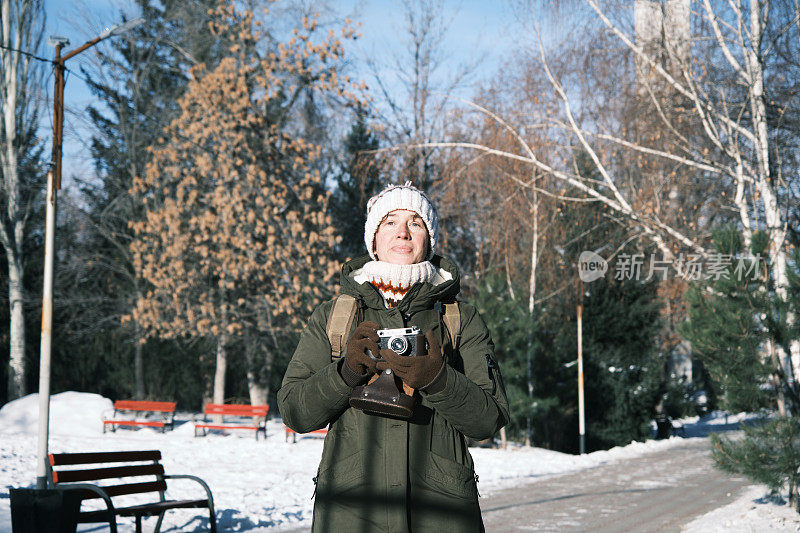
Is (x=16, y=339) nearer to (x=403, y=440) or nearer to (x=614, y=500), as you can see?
(x=614, y=500)

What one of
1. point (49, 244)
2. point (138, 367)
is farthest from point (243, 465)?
point (138, 367)

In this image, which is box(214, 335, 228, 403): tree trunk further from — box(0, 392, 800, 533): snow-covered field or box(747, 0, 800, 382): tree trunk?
box(747, 0, 800, 382): tree trunk

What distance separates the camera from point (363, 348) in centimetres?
236

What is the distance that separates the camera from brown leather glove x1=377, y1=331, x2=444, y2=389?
7.65 ft

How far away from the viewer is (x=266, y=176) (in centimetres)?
2119

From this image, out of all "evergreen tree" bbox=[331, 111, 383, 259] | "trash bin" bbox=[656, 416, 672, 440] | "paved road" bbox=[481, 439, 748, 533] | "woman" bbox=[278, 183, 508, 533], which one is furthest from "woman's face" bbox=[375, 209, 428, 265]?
"trash bin" bbox=[656, 416, 672, 440]

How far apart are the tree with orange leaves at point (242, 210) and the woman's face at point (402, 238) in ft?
55.6

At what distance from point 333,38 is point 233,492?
1398cm

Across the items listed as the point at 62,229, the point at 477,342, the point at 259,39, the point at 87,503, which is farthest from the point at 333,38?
the point at 477,342

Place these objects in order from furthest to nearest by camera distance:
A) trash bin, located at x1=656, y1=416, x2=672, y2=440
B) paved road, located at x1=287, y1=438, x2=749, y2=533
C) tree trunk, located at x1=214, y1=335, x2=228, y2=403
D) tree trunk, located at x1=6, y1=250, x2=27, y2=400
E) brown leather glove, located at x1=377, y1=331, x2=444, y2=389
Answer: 1. trash bin, located at x1=656, y1=416, x2=672, y2=440
2. tree trunk, located at x1=6, y1=250, x2=27, y2=400
3. tree trunk, located at x1=214, y1=335, x2=228, y2=403
4. paved road, located at x1=287, y1=438, x2=749, y2=533
5. brown leather glove, located at x1=377, y1=331, x2=444, y2=389

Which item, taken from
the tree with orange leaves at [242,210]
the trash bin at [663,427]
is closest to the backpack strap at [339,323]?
the tree with orange leaves at [242,210]

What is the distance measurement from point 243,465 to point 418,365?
501 inches

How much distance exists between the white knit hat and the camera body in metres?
0.62

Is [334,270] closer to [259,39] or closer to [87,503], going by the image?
[259,39]
